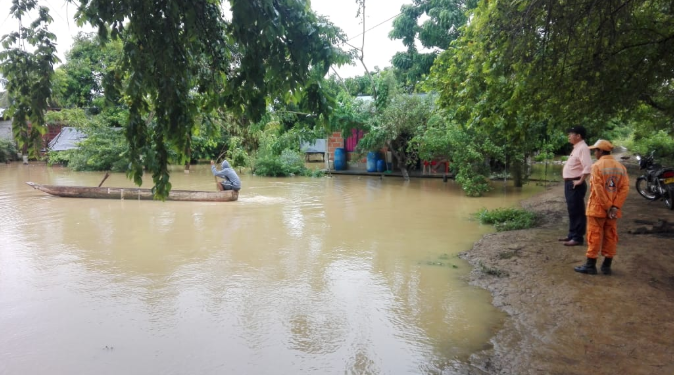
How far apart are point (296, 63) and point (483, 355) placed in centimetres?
292

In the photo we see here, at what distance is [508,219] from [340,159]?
13944 mm

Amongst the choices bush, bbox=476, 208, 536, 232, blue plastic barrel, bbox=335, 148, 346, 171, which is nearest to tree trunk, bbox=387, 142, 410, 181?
A: blue plastic barrel, bbox=335, 148, 346, 171

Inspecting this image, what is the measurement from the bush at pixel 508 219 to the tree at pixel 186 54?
258 inches

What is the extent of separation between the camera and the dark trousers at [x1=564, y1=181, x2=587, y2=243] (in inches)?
263

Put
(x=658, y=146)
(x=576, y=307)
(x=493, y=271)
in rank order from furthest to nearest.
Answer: (x=658, y=146)
(x=493, y=271)
(x=576, y=307)

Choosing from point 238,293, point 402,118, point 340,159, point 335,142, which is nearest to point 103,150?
point 335,142

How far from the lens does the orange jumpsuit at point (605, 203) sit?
5.38m

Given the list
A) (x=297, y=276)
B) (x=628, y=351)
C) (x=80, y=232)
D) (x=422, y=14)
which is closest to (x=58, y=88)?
(x=297, y=276)

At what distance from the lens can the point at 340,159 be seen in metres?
23.1

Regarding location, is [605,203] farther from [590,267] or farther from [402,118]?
[402,118]

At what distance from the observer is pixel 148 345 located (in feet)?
14.7

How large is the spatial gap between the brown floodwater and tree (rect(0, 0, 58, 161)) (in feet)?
6.76

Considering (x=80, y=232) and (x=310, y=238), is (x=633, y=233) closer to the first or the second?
(x=310, y=238)

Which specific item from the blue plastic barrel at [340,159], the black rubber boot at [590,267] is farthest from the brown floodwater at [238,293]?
the blue plastic barrel at [340,159]
